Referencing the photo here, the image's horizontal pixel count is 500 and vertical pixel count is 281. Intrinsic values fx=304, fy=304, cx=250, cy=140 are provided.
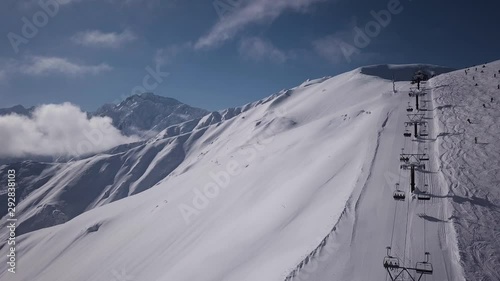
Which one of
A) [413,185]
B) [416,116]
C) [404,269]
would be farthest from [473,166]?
[404,269]

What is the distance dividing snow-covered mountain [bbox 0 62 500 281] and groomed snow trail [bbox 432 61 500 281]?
0.11 meters

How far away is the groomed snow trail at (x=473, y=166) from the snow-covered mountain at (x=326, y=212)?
107 millimetres

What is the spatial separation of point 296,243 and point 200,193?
34.6 m

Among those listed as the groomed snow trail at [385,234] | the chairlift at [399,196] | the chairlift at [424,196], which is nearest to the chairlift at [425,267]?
the groomed snow trail at [385,234]

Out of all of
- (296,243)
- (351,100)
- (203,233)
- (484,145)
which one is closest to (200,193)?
(203,233)

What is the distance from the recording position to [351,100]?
92.2 meters

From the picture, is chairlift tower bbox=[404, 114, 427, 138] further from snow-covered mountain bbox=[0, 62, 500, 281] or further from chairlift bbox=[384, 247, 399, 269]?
chairlift bbox=[384, 247, 399, 269]

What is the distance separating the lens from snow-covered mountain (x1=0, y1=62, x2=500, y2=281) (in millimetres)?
21484

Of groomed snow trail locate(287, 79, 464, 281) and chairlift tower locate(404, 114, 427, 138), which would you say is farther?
chairlift tower locate(404, 114, 427, 138)

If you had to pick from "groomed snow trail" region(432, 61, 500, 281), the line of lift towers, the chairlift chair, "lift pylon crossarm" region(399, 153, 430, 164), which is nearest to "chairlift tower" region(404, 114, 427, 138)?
the line of lift towers

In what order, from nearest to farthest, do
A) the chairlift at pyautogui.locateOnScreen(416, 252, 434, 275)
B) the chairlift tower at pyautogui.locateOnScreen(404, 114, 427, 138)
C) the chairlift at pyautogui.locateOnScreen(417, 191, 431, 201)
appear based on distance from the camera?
the chairlift at pyautogui.locateOnScreen(416, 252, 434, 275) < the chairlift at pyautogui.locateOnScreen(417, 191, 431, 201) < the chairlift tower at pyautogui.locateOnScreen(404, 114, 427, 138)

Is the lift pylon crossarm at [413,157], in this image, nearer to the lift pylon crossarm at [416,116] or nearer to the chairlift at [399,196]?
the chairlift at [399,196]

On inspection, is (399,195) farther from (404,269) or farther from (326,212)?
(404,269)

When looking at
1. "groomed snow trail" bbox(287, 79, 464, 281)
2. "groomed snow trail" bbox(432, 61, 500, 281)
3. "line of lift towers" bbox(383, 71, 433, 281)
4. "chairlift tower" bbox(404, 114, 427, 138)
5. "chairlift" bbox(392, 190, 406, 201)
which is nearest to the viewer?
"line of lift towers" bbox(383, 71, 433, 281)
